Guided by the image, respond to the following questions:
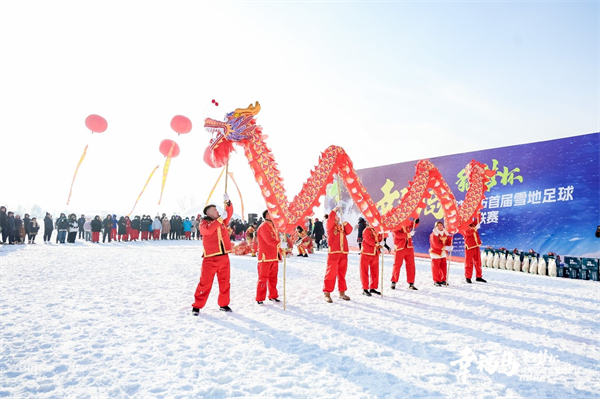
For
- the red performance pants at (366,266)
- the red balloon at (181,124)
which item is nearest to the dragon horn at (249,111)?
the red performance pants at (366,266)

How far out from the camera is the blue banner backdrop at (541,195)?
405 inches

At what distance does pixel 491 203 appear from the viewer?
12.8 m

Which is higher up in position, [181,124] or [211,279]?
[181,124]

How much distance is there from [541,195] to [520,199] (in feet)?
2.22

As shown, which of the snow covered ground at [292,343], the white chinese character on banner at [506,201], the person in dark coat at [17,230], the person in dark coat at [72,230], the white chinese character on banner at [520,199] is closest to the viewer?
the snow covered ground at [292,343]

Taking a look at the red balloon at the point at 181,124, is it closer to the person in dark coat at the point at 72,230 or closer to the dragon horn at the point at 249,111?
the dragon horn at the point at 249,111

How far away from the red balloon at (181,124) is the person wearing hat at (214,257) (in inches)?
314

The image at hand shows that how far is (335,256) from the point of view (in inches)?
244

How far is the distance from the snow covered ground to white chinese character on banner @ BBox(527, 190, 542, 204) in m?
4.94

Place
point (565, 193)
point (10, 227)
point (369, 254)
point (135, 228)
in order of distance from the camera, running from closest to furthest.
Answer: point (369, 254) → point (565, 193) → point (10, 227) → point (135, 228)

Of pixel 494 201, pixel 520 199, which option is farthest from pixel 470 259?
pixel 494 201

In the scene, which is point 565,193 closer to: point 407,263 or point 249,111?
point 407,263

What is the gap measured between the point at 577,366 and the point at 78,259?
11534 mm

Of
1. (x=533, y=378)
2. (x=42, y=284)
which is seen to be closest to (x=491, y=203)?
(x=533, y=378)
